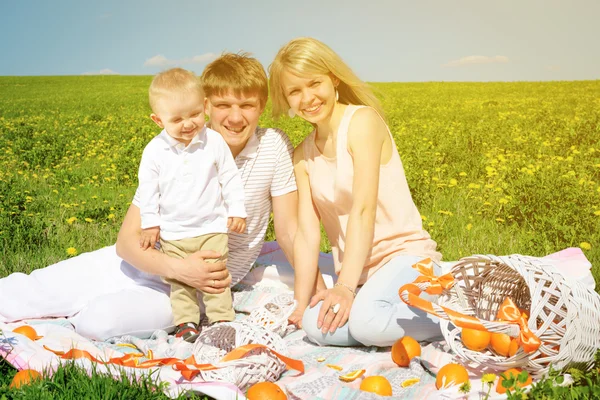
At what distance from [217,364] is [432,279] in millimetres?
1070

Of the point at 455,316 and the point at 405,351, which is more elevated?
the point at 455,316

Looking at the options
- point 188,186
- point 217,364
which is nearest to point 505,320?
point 217,364

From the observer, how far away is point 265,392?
7.89 feet

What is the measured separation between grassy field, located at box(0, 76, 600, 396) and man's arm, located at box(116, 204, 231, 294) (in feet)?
3.96

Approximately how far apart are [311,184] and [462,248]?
5.26 feet

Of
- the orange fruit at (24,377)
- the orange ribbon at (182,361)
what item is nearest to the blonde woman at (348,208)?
the orange ribbon at (182,361)

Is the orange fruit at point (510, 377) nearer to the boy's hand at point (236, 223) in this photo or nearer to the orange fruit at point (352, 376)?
the orange fruit at point (352, 376)

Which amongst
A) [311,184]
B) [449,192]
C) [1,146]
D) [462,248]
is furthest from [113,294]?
[1,146]

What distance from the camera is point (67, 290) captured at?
138 inches

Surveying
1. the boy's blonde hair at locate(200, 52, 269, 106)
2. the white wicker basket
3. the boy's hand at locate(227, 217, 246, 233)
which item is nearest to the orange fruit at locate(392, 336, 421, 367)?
the white wicker basket

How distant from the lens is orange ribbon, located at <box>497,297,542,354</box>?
2461 millimetres

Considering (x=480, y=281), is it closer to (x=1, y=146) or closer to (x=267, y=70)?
(x=267, y=70)

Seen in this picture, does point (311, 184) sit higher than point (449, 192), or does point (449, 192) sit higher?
point (311, 184)

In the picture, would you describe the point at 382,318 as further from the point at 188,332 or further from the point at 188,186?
the point at 188,186
